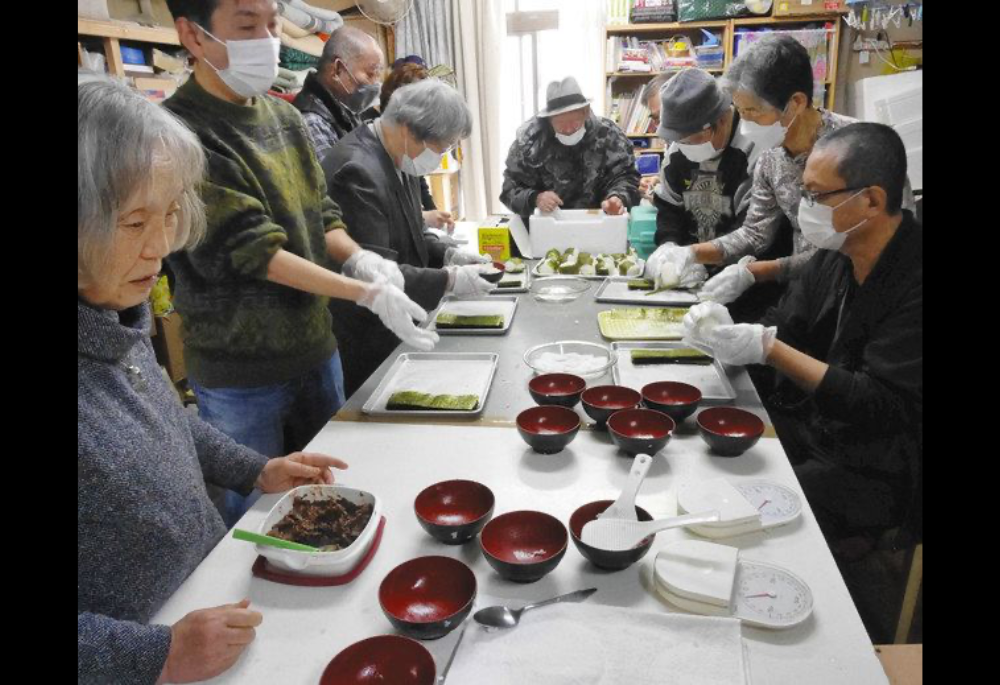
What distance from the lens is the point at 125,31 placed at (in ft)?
9.37

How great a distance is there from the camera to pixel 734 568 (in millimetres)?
975

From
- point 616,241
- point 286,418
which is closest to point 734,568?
point 286,418

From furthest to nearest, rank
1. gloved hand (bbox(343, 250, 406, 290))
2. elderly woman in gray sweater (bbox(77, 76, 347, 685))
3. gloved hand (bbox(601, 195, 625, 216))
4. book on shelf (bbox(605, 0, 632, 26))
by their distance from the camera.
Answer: book on shelf (bbox(605, 0, 632, 26)) → gloved hand (bbox(601, 195, 625, 216)) → gloved hand (bbox(343, 250, 406, 290)) → elderly woman in gray sweater (bbox(77, 76, 347, 685))

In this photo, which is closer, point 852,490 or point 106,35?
point 852,490

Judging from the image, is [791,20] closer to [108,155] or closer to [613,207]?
[613,207]

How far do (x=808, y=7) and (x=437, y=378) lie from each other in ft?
15.2

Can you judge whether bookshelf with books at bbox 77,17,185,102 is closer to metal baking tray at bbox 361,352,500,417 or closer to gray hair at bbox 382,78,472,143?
gray hair at bbox 382,78,472,143

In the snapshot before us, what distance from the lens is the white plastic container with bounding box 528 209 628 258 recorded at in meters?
3.02

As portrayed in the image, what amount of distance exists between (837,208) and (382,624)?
5.03ft

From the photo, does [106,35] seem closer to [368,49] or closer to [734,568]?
[368,49]

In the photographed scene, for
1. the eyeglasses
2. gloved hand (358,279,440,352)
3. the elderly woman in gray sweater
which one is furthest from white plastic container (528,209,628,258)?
the elderly woman in gray sweater

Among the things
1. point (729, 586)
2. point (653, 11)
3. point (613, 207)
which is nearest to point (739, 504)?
point (729, 586)

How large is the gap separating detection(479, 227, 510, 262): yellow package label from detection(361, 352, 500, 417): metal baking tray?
3.85 feet

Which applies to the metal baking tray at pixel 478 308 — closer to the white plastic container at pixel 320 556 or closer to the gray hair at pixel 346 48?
the white plastic container at pixel 320 556
